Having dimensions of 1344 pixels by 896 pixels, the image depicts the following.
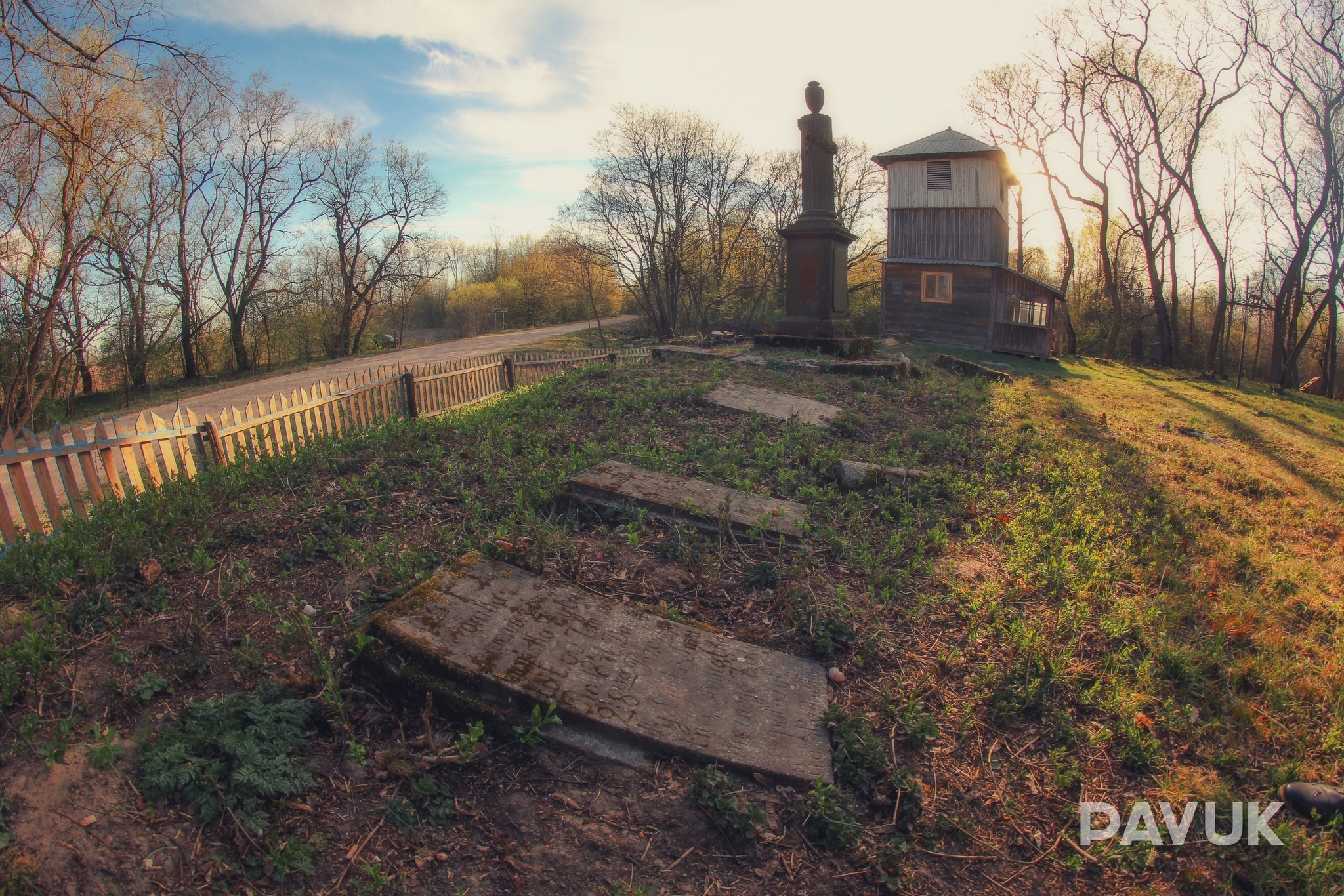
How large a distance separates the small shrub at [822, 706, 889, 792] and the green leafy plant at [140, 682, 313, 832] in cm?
206

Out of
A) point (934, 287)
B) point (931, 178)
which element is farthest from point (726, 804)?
point (931, 178)

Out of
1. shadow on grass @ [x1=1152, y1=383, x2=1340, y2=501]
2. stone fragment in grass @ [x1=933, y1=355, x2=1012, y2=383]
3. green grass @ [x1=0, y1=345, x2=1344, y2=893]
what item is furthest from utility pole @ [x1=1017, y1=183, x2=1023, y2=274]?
green grass @ [x1=0, y1=345, x2=1344, y2=893]

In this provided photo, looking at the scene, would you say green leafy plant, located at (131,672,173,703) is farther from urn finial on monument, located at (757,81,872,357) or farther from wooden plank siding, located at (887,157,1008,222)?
wooden plank siding, located at (887,157,1008,222)

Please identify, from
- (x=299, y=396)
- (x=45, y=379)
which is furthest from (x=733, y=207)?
(x=299, y=396)

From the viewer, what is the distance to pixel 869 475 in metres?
5.71

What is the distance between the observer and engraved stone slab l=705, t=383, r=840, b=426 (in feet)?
25.9

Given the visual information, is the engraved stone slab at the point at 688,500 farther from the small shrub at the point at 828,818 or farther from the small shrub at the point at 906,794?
the small shrub at the point at 828,818

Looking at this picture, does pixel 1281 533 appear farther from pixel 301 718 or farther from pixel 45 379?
pixel 45 379

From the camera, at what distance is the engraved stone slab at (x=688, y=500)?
15.3ft

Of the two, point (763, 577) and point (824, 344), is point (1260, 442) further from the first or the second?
point (763, 577)

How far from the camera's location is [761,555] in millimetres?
4371

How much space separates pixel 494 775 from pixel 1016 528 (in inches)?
162

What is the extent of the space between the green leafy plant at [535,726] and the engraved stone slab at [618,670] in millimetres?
52

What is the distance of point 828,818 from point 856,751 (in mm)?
402
